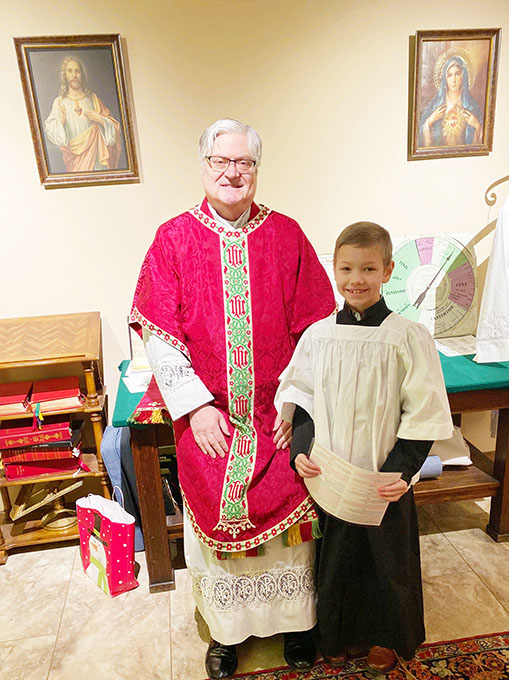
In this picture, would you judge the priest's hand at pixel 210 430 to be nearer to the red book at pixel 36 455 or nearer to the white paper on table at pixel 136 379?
the white paper on table at pixel 136 379

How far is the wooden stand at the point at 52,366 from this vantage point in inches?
83.3

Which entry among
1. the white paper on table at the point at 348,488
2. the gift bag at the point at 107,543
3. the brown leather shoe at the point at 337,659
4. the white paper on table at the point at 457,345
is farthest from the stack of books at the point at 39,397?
the white paper on table at the point at 457,345

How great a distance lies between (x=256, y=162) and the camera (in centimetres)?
162

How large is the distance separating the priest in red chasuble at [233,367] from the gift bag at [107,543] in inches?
17.4

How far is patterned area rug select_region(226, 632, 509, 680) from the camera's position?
1.70 m

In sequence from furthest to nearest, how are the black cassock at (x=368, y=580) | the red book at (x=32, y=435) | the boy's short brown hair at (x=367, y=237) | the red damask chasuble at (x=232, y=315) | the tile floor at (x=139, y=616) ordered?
the red book at (x=32, y=435) → the tile floor at (x=139, y=616) → the red damask chasuble at (x=232, y=315) → the black cassock at (x=368, y=580) → the boy's short brown hair at (x=367, y=237)

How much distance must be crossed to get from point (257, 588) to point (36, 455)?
1092 mm

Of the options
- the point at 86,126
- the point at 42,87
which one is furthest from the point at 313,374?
the point at 42,87

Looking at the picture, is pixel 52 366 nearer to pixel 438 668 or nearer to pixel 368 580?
pixel 368 580

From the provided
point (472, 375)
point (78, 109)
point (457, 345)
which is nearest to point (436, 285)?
point (457, 345)

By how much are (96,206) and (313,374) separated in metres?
1.32

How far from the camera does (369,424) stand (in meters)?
1.42

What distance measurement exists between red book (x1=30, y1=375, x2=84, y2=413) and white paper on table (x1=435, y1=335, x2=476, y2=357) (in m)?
1.54

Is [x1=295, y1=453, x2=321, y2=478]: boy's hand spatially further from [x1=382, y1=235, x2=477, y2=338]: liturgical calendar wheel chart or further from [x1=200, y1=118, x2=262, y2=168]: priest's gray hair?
[x1=382, y1=235, x2=477, y2=338]: liturgical calendar wheel chart
